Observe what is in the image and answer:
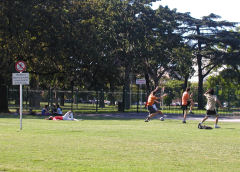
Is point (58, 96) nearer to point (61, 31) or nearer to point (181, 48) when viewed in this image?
point (61, 31)

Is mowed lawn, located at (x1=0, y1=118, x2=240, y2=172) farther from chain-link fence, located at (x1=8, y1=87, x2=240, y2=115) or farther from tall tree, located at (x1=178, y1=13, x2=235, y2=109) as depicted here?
tall tree, located at (x1=178, y1=13, x2=235, y2=109)

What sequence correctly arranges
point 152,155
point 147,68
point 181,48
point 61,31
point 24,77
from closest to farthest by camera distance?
point 152,155
point 24,77
point 61,31
point 181,48
point 147,68

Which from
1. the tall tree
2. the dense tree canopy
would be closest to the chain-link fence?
the dense tree canopy

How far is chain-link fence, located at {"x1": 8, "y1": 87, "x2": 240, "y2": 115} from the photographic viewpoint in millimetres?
39875

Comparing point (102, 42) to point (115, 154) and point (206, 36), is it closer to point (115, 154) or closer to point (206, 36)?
point (206, 36)

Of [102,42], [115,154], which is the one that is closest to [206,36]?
[102,42]

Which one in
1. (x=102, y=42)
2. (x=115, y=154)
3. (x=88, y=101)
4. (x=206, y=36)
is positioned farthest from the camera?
(x=206, y=36)

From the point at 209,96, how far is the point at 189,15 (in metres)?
41.1

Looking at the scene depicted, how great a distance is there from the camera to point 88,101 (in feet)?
Result: 137

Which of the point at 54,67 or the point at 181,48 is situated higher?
the point at 181,48

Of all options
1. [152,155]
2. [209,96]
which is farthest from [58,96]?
[152,155]

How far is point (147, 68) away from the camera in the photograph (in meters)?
61.6

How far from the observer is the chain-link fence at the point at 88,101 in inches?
1570

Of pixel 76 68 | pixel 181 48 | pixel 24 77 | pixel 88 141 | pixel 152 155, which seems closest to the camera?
pixel 152 155
